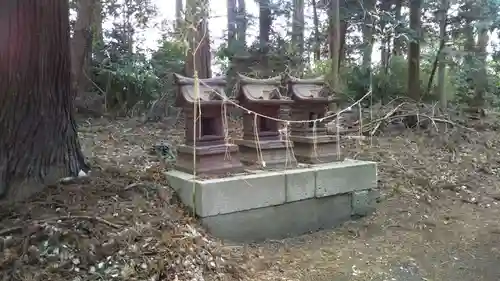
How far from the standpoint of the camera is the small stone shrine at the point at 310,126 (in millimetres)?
3829

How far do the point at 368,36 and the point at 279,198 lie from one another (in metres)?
4.82

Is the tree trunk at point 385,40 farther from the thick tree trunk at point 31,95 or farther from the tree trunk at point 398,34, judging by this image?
the thick tree trunk at point 31,95

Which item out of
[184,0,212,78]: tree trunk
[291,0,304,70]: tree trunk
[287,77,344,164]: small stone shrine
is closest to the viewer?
[287,77,344,164]: small stone shrine

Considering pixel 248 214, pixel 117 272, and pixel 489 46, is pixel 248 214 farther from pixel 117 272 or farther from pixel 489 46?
pixel 489 46

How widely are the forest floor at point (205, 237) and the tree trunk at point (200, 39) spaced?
133 cm

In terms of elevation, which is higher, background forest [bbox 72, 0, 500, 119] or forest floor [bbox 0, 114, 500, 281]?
background forest [bbox 72, 0, 500, 119]

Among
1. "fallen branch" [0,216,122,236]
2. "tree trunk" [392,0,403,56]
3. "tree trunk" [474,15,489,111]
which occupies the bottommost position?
"fallen branch" [0,216,122,236]

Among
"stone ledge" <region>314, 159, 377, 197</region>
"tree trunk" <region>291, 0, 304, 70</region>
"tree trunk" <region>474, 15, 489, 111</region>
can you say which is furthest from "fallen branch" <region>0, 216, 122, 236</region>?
"tree trunk" <region>474, 15, 489, 111</region>

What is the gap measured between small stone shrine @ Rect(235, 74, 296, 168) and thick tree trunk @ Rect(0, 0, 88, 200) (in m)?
1.35

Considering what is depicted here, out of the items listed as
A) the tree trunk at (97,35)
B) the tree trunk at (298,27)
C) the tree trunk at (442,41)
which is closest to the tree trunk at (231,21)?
the tree trunk at (298,27)

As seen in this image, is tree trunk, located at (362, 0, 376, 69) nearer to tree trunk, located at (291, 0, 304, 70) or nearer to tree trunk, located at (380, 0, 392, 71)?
tree trunk, located at (380, 0, 392, 71)

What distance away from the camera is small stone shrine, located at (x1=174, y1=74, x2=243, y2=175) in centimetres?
326

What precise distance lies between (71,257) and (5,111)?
1142 mm

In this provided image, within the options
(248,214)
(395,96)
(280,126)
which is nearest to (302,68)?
(395,96)
